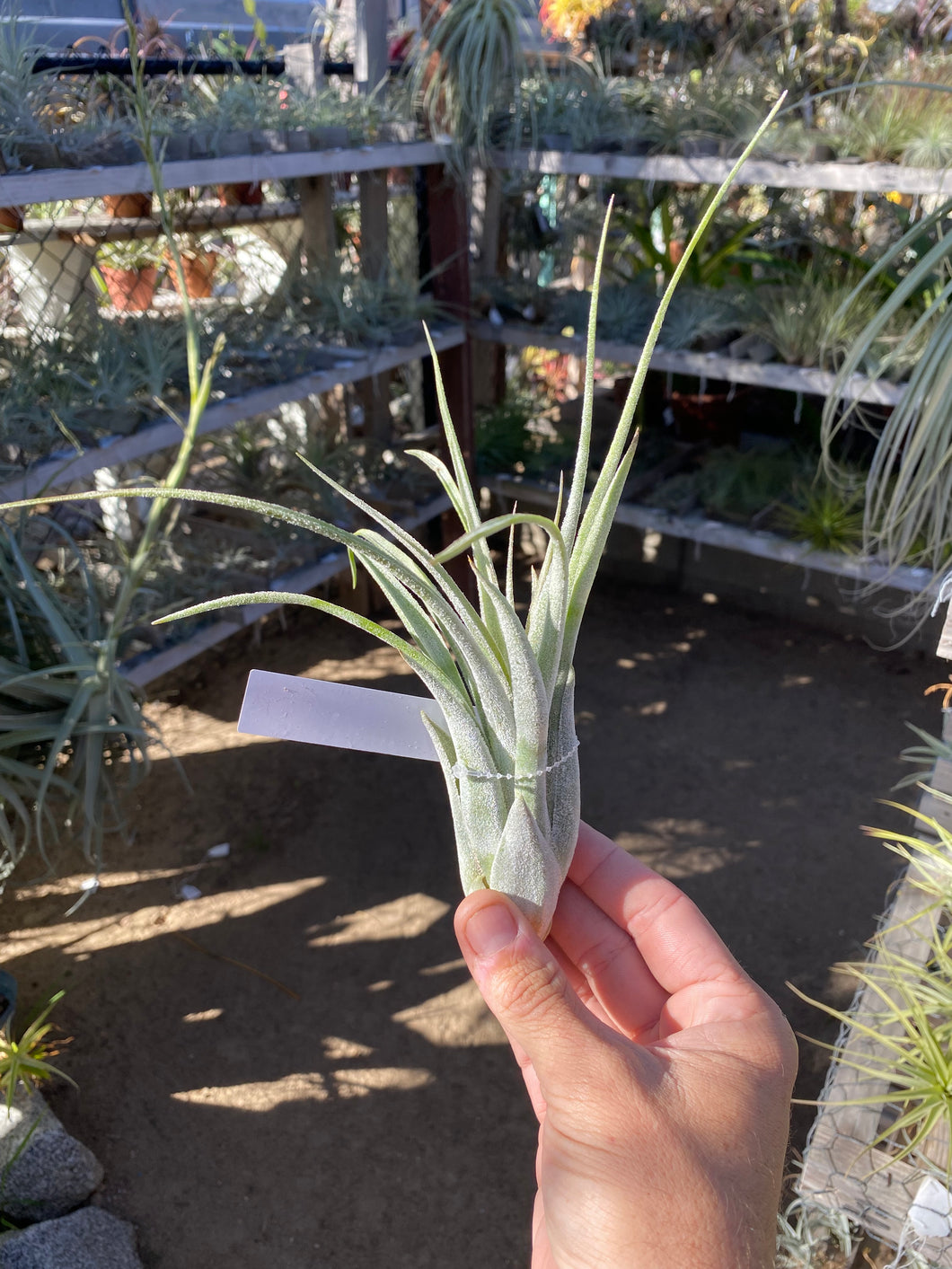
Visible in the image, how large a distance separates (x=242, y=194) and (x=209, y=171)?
0.90 m

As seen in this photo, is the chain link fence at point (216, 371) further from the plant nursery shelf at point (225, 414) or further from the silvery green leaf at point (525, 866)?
the silvery green leaf at point (525, 866)

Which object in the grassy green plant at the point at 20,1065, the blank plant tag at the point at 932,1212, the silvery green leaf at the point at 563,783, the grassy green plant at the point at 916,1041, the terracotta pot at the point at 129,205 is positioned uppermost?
the terracotta pot at the point at 129,205

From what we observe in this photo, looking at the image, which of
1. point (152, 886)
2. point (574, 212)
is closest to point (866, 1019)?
point (152, 886)

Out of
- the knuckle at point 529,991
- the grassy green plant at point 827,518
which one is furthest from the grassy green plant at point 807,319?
the knuckle at point 529,991

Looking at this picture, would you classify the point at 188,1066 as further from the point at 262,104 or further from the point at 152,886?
the point at 262,104

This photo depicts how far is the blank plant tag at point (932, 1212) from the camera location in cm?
129

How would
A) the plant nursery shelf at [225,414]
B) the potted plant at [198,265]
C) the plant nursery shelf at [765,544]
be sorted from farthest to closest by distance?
the potted plant at [198,265] → the plant nursery shelf at [765,544] → the plant nursery shelf at [225,414]

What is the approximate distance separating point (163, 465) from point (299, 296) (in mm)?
806

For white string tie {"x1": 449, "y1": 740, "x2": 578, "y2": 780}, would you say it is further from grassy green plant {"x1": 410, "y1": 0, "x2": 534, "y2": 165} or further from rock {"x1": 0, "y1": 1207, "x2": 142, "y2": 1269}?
grassy green plant {"x1": 410, "y1": 0, "x2": 534, "y2": 165}

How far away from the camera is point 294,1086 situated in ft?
6.12

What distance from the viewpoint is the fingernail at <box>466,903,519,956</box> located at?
787 millimetres

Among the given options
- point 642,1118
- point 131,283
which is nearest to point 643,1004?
point 642,1118

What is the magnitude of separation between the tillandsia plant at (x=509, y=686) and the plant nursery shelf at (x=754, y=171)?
1.72 metres

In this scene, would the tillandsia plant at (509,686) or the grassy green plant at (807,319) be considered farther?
the grassy green plant at (807,319)
